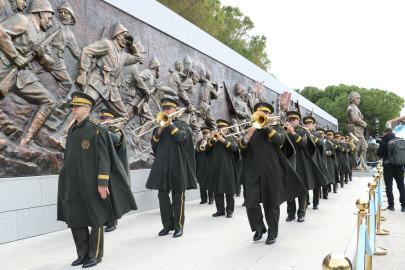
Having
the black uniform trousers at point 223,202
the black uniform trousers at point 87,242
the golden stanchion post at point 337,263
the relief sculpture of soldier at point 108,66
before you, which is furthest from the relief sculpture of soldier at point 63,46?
the golden stanchion post at point 337,263

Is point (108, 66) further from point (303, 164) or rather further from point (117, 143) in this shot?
point (303, 164)

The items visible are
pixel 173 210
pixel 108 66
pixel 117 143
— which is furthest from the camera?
pixel 108 66

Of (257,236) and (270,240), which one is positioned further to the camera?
(257,236)

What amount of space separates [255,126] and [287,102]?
17.1 m

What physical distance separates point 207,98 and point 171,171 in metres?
5.47

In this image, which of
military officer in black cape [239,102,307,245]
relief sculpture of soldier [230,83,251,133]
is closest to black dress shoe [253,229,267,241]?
military officer in black cape [239,102,307,245]

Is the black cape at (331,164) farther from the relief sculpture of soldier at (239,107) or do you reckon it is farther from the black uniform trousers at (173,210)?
the black uniform trousers at (173,210)

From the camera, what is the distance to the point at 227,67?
1287 centimetres

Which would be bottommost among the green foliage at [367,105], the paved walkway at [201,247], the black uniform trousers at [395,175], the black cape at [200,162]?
the paved walkway at [201,247]

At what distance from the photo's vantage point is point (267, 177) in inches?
191

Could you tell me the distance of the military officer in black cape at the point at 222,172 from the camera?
714 cm

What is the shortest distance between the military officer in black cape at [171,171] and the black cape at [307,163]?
2261 mm

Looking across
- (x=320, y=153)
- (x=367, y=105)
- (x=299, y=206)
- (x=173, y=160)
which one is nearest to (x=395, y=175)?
(x=320, y=153)

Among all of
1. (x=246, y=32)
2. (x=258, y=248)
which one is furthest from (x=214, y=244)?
(x=246, y=32)
